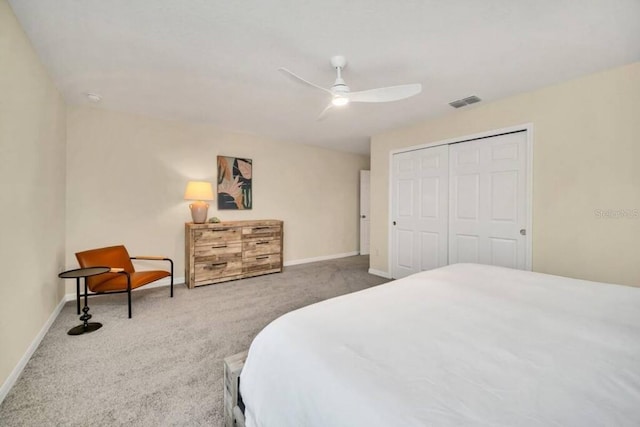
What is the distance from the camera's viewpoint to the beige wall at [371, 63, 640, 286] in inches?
92.5

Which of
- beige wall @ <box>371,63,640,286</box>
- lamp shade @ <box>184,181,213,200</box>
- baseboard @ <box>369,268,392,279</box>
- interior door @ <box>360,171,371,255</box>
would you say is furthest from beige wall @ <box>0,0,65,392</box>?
interior door @ <box>360,171,371,255</box>

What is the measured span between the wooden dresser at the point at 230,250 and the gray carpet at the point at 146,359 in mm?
318

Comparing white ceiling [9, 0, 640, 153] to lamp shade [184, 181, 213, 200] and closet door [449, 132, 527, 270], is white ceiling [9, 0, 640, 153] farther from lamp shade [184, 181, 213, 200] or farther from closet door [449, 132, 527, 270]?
lamp shade [184, 181, 213, 200]

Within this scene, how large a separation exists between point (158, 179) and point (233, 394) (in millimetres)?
3409

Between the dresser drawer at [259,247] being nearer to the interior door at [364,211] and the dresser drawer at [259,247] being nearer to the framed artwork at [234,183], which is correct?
the framed artwork at [234,183]

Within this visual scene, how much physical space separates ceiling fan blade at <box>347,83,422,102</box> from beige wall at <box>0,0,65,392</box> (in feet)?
7.40

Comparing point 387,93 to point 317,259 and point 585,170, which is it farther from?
point 317,259

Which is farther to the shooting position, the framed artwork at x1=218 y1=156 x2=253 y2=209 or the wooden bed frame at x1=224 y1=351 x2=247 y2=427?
the framed artwork at x1=218 y1=156 x2=253 y2=209

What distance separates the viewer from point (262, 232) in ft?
14.2

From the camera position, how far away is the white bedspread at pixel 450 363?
719mm

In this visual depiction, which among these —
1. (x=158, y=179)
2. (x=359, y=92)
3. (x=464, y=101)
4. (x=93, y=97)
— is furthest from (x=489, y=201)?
(x=93, y=97)

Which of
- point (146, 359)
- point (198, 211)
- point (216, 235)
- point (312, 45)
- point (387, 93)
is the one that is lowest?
point (146, 359)

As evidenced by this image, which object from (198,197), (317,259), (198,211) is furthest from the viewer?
(317,259)

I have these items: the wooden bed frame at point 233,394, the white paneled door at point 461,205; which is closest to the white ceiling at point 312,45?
the white paneled door at point 461,205
